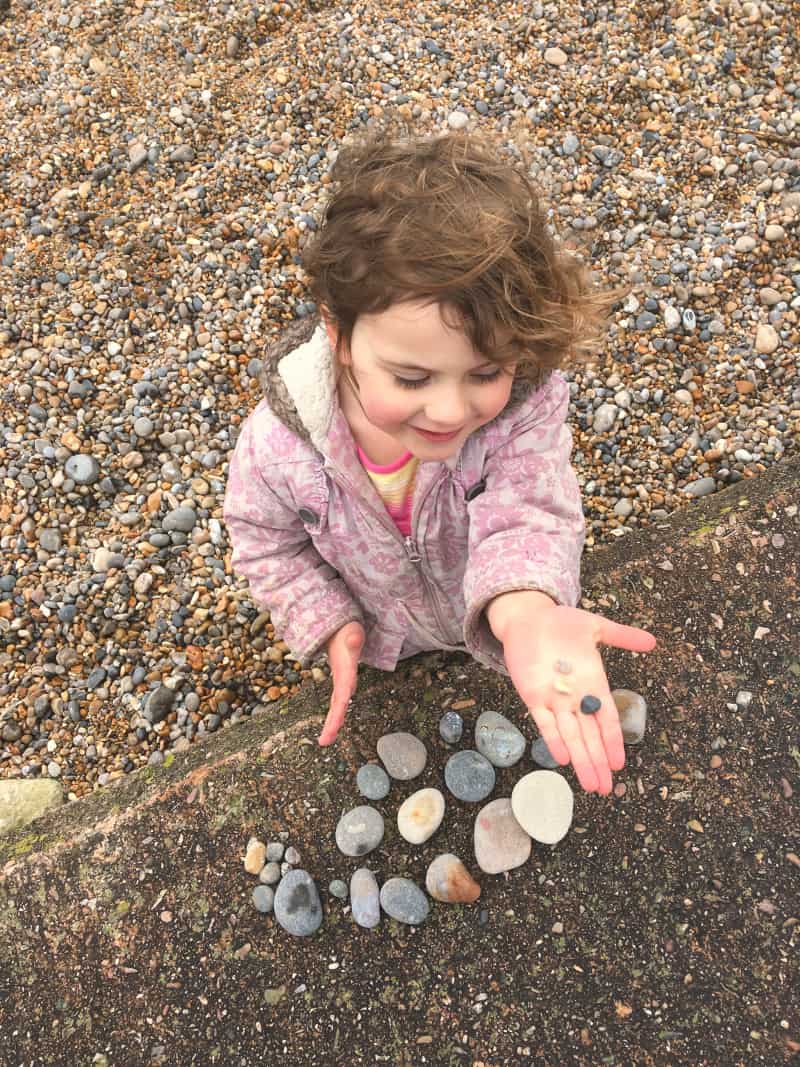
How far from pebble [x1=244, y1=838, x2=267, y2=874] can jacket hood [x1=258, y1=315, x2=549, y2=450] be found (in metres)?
1.00

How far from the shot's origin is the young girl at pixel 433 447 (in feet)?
4.45

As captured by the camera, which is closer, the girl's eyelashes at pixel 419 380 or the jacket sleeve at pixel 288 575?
the girl's eyelashes at pixel 419 380

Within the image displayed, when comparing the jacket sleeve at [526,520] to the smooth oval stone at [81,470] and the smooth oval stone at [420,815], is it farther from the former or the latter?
the smooth oval stone at [81,470]

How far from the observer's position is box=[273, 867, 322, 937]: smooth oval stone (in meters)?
1.90

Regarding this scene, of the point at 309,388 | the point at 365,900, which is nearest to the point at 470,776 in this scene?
the point at 365,900

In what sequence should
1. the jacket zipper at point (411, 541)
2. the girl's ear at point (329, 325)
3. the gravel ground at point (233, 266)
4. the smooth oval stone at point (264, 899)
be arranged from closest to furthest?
1. the girl's ear at point (329, 325)
2. the jacket zipper at point (411, 541)
3. the smooth oval stone at point (264, 899)
4. the gravel ground at point (233, 266)

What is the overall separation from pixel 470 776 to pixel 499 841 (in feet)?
0.54

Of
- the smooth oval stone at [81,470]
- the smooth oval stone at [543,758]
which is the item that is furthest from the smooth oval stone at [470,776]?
the smooth oval stone at [81,470]

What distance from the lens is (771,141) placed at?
3.16 metres

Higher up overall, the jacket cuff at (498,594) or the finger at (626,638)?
the finger at (626,638)

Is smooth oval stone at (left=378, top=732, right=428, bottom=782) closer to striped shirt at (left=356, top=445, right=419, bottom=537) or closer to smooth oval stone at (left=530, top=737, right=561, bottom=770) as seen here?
smooth oval stone at (left=530, top=737, right=561, bottom=770)

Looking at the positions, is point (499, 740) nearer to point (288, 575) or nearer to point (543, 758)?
point (543, 758)

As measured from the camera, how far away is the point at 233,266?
10.2 ft

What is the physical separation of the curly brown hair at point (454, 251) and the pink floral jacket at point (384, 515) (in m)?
0.15
